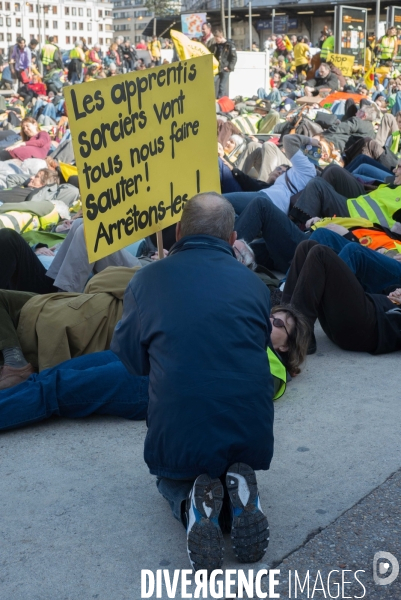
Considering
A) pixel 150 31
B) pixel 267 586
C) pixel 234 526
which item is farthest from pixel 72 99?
pixel 150 31

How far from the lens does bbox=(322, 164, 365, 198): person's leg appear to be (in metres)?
7.09

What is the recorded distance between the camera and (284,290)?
466 cm

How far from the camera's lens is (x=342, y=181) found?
279 inches

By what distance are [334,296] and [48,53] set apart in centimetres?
2303

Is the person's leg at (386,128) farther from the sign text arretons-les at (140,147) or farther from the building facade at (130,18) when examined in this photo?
the building facade at (130,18)

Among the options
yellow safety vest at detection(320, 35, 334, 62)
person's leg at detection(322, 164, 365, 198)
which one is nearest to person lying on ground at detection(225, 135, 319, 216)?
person's leg at detection(322, 164, 365, 198)

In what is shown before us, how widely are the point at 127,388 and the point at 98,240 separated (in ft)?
2.33

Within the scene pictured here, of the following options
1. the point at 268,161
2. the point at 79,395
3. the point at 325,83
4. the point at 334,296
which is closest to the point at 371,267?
the point at 334,296

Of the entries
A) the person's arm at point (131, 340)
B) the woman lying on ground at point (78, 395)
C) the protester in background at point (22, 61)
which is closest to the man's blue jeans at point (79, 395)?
the woman lying on ground at point (78, 395)

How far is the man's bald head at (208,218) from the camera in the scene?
275cm

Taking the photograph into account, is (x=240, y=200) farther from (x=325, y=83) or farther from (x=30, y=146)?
(x=325, y=83)

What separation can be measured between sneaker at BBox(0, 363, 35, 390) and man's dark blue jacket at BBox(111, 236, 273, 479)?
4.04ft

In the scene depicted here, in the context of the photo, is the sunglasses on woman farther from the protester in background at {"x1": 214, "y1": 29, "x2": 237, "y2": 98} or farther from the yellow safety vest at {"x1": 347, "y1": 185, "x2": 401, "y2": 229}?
the protester in background at {"x1": 214, "y1": 29, "x2": 237, "y2": 98}

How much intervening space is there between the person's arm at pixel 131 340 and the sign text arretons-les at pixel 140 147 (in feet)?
2.09
